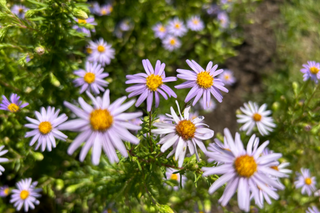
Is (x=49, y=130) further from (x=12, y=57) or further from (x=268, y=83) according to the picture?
(x=268, y=83)

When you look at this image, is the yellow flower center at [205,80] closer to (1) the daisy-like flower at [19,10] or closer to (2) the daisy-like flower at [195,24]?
(1) the daisy-like flower at [19,10]

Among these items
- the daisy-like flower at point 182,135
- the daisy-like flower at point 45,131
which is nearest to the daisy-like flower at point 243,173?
the daisy-like flower at point 182,135

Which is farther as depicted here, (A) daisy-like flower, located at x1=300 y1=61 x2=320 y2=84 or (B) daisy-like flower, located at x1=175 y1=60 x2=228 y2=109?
(A) daisy-like flower, located at x1=300 y1=61 x2=320 y2=84

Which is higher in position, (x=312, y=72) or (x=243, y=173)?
(x=312, y=72)

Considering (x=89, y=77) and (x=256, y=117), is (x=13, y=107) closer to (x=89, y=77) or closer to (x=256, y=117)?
(x=89, y=77)

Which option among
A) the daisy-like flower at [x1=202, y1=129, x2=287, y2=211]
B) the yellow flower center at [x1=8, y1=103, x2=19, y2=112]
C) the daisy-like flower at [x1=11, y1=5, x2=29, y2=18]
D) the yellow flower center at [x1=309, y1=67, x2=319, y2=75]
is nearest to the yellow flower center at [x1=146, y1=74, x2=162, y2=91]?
the daisy-like flower at [x1=202, y1=129, x2=287, y2=211]

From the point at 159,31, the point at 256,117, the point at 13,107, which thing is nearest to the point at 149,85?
the point at 13,107

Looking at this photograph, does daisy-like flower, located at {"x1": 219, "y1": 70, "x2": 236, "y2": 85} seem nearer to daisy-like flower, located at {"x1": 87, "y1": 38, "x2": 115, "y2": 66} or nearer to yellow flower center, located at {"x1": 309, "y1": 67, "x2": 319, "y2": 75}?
yellow flower center, located at {"x1": 309, "y1": 67, "x2": 319, "y2": 75}
